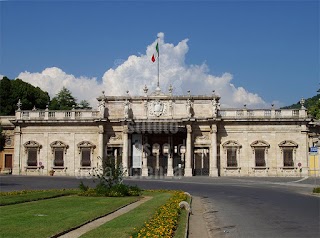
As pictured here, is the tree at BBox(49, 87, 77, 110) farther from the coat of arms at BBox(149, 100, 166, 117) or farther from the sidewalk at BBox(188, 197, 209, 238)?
the sidewalk at BBox(188, 197, 209, 238)

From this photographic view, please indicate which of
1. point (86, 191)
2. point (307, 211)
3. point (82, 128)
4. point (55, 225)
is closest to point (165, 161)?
point (82, 128)

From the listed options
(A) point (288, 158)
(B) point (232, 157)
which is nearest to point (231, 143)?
(B) point (232, 157)

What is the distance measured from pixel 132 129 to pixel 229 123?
40.5 feet

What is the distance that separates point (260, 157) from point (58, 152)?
26.2 m

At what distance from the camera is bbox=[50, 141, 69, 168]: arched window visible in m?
63.4

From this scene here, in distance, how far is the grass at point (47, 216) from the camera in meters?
14.0

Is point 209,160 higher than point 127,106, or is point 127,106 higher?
point 127,106

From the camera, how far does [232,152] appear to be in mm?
60875

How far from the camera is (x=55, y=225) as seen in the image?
49.6ft

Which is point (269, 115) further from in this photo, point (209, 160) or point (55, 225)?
point (55, 225)

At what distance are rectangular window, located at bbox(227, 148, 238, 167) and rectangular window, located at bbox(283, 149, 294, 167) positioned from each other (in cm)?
603

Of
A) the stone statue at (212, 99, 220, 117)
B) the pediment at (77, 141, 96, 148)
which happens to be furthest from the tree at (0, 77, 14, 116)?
the stone statue at (212, 99, 220, 117)

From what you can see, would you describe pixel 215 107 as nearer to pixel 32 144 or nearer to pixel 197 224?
pixel 32 144

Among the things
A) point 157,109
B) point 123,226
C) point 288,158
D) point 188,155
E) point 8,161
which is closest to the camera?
point 123,226
